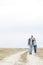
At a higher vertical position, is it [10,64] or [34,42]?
[34,42]

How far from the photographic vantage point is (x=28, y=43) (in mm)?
25781

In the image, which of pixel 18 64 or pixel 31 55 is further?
pixel 31 55

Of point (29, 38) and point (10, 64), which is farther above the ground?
point (29, 38)

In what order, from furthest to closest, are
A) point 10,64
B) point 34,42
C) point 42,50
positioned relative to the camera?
point 42,50 < point 34,42 < point 10,64

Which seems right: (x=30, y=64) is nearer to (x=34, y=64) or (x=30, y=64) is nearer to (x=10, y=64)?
(x=34, y=64)

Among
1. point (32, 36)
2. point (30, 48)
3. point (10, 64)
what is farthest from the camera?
point (30, 48)

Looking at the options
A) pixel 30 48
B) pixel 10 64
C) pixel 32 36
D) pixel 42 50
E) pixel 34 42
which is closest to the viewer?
pixel 10 64

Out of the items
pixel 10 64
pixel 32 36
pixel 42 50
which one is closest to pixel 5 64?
pixel 10 64

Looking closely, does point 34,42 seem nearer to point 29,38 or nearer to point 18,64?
point 29,38

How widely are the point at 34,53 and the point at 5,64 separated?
8560 mm

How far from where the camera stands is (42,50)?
36938mm

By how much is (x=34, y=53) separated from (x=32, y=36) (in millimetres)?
5111

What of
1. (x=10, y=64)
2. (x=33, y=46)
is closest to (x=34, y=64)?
(x=10, y=64)

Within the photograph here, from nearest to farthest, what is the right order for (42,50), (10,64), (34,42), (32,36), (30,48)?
1. (10,64)
2. (32,36)
3. (34,42)
4. (30,48)
5. (42,50)
